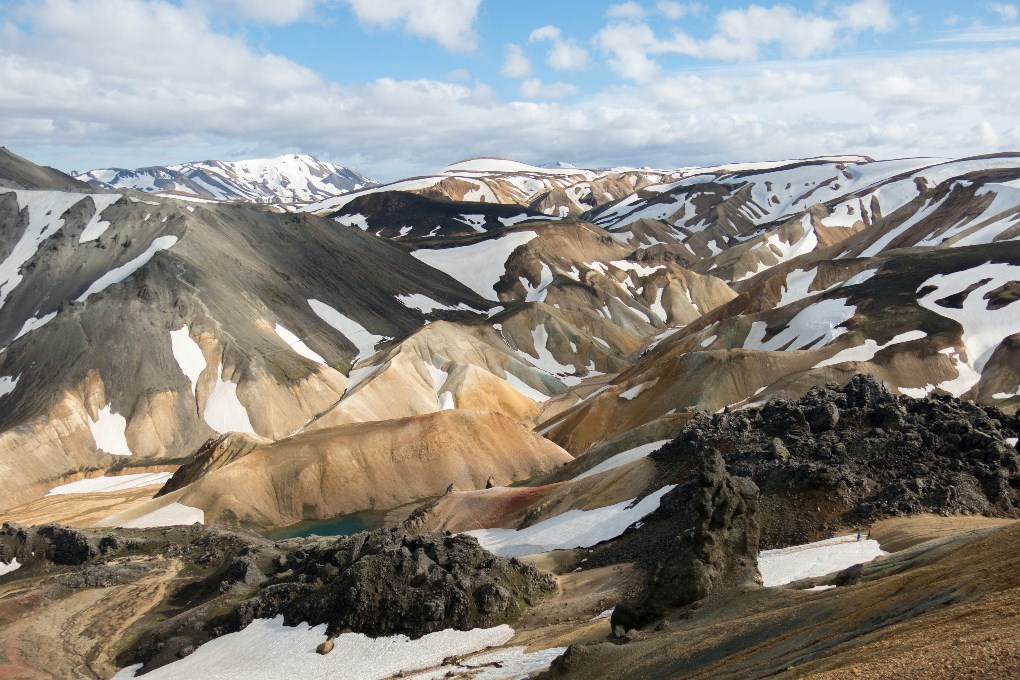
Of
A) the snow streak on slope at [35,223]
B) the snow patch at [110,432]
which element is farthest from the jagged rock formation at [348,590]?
the snow streak on slope at [35,223]

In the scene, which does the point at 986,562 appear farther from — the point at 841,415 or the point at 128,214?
the point at 128,214

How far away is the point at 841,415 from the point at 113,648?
3932cm

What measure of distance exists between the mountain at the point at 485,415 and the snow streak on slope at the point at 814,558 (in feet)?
1.13

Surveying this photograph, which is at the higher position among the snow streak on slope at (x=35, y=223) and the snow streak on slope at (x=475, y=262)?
the snow streak on slope at (x=35, y=223)

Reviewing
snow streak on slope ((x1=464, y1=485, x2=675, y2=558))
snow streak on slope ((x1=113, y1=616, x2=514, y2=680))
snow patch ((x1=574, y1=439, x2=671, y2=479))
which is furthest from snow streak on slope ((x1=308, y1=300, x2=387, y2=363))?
snow streak on slope ((x1=113, y1=616, x2=514, y2=680))

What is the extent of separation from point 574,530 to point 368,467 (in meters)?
34.8

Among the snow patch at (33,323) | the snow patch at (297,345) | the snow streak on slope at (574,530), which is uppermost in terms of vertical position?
the snow patch at (33,323)

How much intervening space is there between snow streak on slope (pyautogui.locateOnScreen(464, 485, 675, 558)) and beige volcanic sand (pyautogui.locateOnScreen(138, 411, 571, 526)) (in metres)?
25.0

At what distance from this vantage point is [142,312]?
360 ft

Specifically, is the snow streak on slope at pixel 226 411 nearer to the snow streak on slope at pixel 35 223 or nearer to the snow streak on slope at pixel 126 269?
the snow streak on slope at pixel 126 269

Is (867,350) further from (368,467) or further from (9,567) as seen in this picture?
(9,567)

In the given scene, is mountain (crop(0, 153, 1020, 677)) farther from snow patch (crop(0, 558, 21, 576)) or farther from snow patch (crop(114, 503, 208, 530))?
snow patch (crop(0, 558, 21, 576))

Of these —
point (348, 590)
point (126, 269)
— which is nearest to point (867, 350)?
point (348, 590)

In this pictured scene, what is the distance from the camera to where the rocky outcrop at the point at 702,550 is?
100 ft
